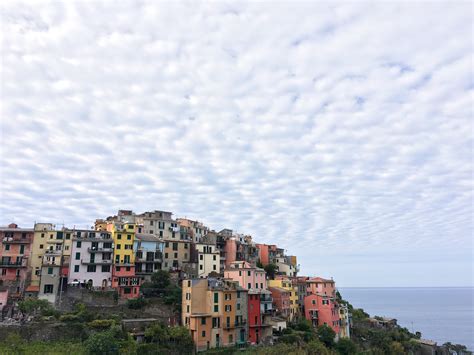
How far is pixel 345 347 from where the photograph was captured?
222 ft

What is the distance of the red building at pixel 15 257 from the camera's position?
60.9m

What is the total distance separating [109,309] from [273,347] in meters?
24.3

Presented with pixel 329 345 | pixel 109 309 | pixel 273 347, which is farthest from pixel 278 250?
pixel 109 309

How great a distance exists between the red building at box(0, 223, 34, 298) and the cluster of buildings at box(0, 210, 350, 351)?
139 millimetres

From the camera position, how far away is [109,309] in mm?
55188

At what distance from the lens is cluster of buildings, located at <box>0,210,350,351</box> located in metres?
58.0

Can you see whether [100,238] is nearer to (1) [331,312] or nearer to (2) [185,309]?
(2) [185,309]

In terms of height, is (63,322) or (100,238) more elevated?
(100,238)

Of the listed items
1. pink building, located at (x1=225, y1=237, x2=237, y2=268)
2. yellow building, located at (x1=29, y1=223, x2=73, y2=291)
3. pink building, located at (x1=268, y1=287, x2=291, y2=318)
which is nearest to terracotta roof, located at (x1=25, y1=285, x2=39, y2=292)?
yellow building, located at (x1=29, y1=223, x2=73, y2=291)

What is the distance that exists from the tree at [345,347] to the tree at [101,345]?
3958 cm

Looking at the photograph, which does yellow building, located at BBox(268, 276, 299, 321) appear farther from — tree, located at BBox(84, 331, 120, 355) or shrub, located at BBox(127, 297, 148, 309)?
tree, located at BBox(84, 331, 120, 355)

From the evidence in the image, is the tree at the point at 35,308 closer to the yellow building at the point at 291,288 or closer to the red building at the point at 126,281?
the red building at the point at 126,281

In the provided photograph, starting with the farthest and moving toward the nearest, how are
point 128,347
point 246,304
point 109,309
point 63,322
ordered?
1. point 246,304
2. point 109,309
3. point 63,322
4. point 128,347

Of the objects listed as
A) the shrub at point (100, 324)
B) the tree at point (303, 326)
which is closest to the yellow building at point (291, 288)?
the tree at point (303, 326)
